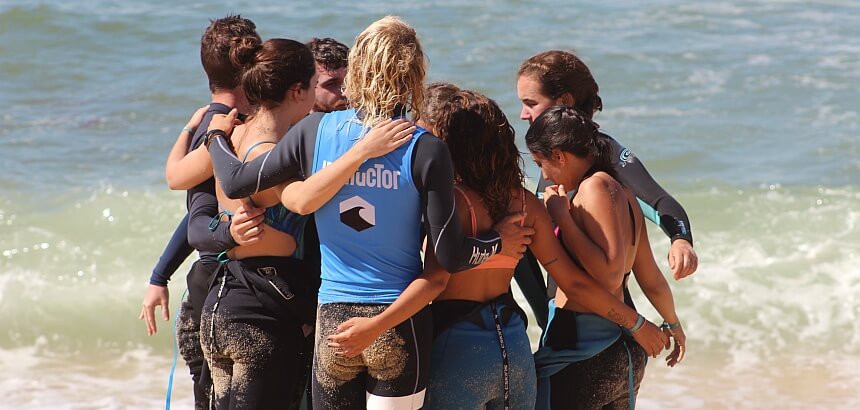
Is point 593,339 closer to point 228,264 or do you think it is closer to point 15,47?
point 228,264

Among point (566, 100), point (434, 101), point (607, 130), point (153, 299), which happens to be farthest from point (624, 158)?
point (607, 130)

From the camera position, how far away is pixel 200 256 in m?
3.70

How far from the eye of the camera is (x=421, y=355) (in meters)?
2.97

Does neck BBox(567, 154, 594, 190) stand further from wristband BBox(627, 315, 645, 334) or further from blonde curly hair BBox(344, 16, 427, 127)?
blonde curly hair BBox(344, 16, 427, 127)

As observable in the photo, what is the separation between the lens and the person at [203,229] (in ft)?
11.6

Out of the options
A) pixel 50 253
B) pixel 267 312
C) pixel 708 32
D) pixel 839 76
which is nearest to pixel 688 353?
Result: pixel 267 312

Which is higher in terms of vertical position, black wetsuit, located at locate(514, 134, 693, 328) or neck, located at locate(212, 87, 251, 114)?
neck, located at locate(212, 87, 251, 114)

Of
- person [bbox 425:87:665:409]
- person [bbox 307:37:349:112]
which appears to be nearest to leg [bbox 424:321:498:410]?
person [bbox 425:87:665:409]

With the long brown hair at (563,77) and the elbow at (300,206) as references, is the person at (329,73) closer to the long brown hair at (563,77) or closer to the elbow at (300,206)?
the long brown hair at (563,77)

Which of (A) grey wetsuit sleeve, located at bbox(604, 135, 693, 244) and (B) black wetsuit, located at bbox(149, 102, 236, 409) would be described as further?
(A) grey wetsuit sleeve, located at bbox(604, 135, 693, 244)

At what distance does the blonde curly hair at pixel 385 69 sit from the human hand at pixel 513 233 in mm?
443

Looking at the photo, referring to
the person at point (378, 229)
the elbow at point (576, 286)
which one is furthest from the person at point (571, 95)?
the person at point (378, 229)

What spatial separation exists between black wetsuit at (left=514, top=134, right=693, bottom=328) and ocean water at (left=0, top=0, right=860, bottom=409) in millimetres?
2906

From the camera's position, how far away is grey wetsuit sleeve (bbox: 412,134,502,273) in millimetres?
2820
